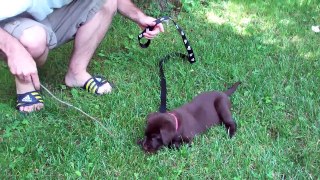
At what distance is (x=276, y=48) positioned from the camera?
4262 millimetres

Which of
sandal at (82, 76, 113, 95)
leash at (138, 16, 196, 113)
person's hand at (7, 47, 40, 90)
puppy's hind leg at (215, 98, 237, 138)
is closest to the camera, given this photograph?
person's hand at (7, 47, 40, 90)

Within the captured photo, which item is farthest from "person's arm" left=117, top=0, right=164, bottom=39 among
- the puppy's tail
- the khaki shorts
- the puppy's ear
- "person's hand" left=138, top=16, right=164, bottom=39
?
the puppy's ear

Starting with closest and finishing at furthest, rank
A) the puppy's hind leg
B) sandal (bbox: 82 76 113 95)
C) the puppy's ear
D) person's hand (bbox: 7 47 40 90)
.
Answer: the puppy's ear < person's hand (bbox: 7 47 40 90) < the puppy's hind leg < sandal (bbox: 82 76 113 95)

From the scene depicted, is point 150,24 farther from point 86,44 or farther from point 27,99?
point 27,99

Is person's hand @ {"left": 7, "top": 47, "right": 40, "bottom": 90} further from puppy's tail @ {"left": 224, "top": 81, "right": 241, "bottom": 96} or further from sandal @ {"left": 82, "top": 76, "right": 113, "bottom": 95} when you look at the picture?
puppy's tail @ {"left": 224, "top": 81, "right": 241, "bottom": 96}

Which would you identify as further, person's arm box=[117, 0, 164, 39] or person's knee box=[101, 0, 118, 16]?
person's knee box=[101, 0, 118, 16]

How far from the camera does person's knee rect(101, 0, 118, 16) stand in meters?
3.59

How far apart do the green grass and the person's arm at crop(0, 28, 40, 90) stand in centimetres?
36

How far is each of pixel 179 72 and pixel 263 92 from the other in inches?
24.5

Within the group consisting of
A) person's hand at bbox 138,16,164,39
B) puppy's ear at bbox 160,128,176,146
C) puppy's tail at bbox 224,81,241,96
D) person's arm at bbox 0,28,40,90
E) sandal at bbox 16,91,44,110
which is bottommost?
sandal at bbox 16,91,44,110

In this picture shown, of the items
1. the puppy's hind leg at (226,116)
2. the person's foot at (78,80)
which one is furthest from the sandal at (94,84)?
the puppy's hind leg at (226,116)

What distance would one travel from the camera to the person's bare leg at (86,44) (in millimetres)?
3570

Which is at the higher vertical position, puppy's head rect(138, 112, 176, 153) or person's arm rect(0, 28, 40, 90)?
person's arm rect(0, 28, 40, 90)

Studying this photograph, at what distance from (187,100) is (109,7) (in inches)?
32.5
